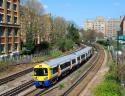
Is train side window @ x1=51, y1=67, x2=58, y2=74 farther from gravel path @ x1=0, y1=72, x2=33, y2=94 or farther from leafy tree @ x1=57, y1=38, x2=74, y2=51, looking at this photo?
leafy tree @ x1=57, y1=38, x2=74, y2=51

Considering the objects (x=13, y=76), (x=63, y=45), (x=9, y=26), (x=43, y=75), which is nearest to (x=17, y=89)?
(x=43, y=75)

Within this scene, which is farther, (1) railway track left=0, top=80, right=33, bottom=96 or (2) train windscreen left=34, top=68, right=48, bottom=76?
(2) train windscreen left=34, top=68, right=48, bottom=76

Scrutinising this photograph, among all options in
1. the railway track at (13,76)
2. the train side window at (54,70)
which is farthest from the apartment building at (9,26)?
the train side window at (54,70)

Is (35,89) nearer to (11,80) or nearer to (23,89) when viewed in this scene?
(23,89)

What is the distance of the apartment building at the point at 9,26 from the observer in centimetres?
5569

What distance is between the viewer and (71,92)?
30172mm

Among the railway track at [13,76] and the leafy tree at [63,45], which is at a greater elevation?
the leafy tree at [63,45]

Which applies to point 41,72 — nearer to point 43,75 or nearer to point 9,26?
point 43,75

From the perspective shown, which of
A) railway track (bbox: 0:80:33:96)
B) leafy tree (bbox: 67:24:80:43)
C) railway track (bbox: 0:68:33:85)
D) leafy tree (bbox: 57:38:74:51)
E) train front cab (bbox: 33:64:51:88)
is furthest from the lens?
leafy tree (bbox: 67:24:80:43)

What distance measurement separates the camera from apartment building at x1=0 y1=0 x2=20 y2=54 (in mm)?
55688

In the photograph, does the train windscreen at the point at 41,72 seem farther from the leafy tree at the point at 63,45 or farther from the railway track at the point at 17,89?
the leafy tree at the point at 63,45

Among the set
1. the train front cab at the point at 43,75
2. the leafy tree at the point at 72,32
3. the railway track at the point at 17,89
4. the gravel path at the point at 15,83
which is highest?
the leafy tree at the point at 72,32

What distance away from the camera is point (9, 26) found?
57844 mm

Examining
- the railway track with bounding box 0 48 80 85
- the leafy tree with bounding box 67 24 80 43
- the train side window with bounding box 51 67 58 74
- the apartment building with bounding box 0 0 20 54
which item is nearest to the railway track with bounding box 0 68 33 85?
the railway track with bounding box 0 48 80 85
